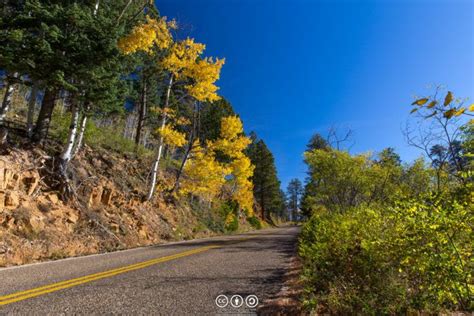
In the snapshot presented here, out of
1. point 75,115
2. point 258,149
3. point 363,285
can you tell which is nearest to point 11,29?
point 75,115

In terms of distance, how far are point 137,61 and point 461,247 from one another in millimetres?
13634

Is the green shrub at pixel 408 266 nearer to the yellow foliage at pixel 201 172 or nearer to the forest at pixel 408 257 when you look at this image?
the forest at pixel 408 257

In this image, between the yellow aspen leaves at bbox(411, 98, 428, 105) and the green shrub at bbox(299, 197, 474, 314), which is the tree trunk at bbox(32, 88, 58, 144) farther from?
the yellow aspen leaves at bbox(411, 98, 428, 105)

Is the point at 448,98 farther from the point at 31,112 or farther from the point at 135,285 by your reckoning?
the point at 31,112

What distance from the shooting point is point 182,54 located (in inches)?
576

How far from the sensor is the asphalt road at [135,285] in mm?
3855

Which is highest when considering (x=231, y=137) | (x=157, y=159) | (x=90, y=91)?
(x=231, y=137)

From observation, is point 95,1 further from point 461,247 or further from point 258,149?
point 258,149

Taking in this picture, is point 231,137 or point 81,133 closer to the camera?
point 81,133

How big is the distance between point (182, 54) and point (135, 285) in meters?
12.6

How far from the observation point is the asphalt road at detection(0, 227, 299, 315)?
386cm

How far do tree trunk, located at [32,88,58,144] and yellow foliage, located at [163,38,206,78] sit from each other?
18.2 feet

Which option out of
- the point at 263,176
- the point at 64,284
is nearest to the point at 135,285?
the point at 64,284

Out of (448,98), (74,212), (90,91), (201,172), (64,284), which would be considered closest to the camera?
(448,98)
